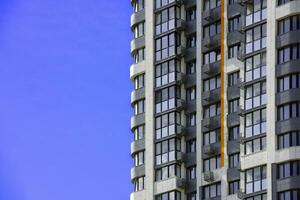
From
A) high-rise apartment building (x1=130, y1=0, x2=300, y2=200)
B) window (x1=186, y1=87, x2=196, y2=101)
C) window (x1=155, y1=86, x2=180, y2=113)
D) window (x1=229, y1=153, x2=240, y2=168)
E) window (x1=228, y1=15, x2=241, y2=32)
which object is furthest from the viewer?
window (x1=155, y1=86, x2=180, y2=113)

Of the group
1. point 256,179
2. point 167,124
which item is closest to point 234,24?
point 167,124

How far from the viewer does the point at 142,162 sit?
16625 cm

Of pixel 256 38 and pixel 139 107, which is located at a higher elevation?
pixel 256 38

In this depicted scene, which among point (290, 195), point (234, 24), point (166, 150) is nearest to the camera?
point (290, 195)

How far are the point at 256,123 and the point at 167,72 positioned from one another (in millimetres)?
12150

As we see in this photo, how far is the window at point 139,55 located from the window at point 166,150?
804cm

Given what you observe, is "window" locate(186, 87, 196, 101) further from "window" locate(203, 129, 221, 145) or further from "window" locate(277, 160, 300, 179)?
"window" locate(277, 160, 300, 179)

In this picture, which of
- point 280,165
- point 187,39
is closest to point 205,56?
point 187,39

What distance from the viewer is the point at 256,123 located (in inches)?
6166

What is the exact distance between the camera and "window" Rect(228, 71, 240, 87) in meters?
161

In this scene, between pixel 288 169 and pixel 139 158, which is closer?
pixel 288 169

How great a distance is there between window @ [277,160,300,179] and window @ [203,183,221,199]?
7705 mm

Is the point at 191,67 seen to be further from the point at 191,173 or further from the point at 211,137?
the point at 191,173

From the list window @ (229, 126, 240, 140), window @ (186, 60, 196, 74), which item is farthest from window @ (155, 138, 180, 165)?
window @ (186, 60, 196, 74)
